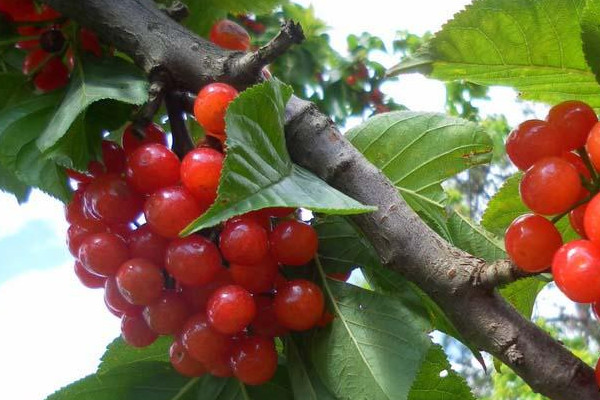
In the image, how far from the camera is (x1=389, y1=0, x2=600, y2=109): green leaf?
0.69 m

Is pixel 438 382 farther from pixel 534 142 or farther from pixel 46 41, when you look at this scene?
pixel 46 41

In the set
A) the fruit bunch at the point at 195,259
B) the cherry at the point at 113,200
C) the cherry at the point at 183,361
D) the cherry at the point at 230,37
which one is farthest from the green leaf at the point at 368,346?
the cherry at the point at 230,37

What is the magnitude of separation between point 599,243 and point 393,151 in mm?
380

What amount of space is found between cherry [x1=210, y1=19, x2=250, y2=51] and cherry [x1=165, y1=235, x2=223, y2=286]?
0.34 meters

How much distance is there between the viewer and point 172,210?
0.71 m

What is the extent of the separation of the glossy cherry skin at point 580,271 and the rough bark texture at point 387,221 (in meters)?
0.05

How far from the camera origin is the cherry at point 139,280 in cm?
75

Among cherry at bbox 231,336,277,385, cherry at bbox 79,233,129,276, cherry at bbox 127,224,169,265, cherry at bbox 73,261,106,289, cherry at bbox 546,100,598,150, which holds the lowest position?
cherry at bbox 73,261,106,289

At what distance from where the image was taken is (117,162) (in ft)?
2.80

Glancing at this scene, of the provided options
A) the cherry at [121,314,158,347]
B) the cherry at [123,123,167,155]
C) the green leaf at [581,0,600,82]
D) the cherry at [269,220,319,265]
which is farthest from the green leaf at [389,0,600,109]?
the cherry at [121,314,158,347]

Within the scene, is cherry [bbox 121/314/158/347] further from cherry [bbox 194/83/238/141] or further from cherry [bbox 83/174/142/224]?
cherry [bbox 194/83/238/141]

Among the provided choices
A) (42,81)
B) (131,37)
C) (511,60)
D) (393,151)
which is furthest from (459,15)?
(42,81)

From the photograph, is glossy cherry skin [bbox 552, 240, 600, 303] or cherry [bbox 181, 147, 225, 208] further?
cherry [bbox 181, 147, 225, 208]

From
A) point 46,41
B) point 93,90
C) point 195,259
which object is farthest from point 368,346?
point 46,41
